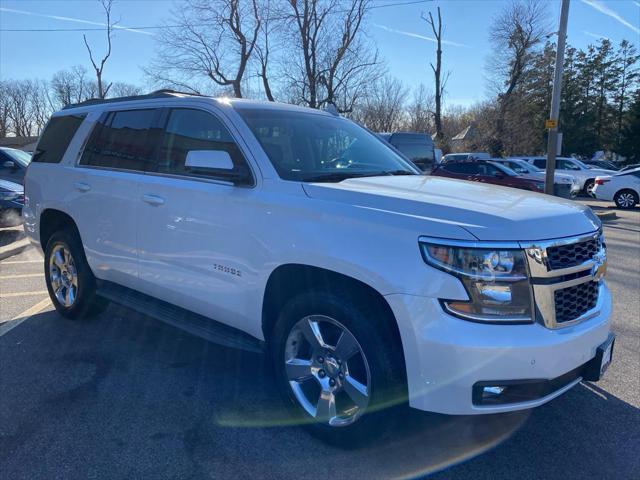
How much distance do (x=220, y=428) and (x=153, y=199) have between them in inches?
65.9

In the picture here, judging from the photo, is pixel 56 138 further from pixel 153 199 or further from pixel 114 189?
pixel 153 199

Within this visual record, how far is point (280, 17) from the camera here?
26.0 meters

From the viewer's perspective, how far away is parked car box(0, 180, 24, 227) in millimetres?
10297

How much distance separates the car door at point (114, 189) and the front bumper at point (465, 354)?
2447 mm

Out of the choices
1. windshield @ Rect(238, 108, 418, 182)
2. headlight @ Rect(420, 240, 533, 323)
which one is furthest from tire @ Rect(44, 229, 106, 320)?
headlight @ Rect(420, 240, 533, 323)

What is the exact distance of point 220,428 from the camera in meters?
3.23

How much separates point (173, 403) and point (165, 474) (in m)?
0.80

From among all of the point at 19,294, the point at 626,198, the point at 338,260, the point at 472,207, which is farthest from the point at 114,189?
the point at 626,198

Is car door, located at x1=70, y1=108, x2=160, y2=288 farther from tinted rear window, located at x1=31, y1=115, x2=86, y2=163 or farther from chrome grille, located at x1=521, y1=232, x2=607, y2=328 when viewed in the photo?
chrome grille, located at x1=521, y1=232, x2=607, y2=328

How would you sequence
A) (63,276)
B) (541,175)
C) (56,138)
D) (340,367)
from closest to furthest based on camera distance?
1. (340,367)
2. (63,276)
3. (56,138)
4. (541,175)

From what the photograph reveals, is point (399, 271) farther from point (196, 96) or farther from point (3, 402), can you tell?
point (3, 402)

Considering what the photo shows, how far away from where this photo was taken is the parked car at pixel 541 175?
17453 millimetres

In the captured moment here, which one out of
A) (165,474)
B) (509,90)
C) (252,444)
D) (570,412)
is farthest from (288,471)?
(509,90)

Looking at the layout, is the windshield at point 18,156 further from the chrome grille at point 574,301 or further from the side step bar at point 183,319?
the chrome grille at point 574,301
